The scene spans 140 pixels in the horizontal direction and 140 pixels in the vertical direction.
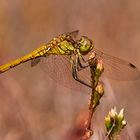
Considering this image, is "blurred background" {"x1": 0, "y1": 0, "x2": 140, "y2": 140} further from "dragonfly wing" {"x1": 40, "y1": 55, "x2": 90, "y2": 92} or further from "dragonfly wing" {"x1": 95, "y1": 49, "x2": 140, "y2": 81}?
"dragonfly wing" {"x1": 40, "y1": 55, "x2": 90, "y2": 92}

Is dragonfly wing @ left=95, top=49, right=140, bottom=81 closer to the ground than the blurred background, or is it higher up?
closer to the ground

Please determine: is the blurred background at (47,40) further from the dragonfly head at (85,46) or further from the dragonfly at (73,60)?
the dragonfly head at (85,46)

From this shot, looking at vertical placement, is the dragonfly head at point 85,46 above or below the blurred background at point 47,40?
below

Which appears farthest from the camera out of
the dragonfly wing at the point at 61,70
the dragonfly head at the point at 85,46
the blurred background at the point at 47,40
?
the blurred background at the point at 47,40

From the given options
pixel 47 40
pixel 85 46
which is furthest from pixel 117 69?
pixel 47 40

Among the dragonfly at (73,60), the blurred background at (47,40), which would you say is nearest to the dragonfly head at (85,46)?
the dragonfly at (73,60)

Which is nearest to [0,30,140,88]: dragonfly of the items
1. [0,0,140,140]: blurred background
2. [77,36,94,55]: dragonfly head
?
[77,36,94,55]: dragonfly head

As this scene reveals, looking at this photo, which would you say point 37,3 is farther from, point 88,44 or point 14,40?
point 88,44
